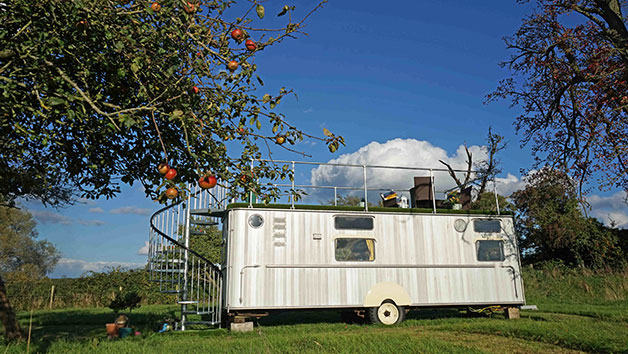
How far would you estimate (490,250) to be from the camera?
35.0ft

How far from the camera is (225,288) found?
31.0 feet

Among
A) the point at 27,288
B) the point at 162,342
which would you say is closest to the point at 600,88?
the point at 162,342

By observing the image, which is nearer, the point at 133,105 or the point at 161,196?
the point at 161,196

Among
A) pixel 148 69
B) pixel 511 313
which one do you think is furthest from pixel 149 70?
pixel 511 313

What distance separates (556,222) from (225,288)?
18698 millimetres

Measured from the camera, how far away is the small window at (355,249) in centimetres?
968

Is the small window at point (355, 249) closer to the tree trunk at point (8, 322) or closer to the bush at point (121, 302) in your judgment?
the bush at point (121, 302)

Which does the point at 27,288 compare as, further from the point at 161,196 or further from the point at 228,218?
the point at 161,196

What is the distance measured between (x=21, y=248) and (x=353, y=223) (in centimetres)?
3392

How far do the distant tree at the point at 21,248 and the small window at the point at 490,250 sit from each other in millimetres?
30620

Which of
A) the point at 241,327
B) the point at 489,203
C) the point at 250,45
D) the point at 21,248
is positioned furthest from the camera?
the point at 21,248

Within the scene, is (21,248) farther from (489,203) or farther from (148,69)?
(148,69)

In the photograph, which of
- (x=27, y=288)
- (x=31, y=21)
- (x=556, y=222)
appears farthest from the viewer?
(x=556, y=222)

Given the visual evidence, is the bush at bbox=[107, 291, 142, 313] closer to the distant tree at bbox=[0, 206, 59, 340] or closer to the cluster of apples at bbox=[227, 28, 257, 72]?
the cluster of apples at bbox=[227, 28, 257, 72]
